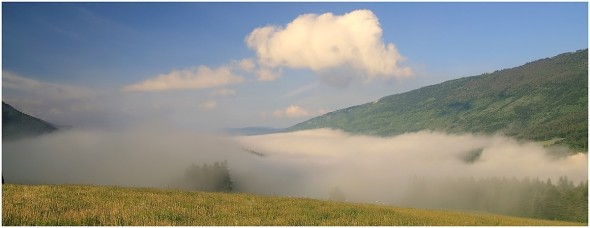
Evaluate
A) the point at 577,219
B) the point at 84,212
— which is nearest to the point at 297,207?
the point at 84,212

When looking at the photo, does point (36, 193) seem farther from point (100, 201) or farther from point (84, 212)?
point (84, 212)

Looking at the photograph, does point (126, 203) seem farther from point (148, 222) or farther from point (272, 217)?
point (272, 217)

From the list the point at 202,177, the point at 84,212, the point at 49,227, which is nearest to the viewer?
the point at 49,227

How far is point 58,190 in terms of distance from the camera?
2503 centimetres

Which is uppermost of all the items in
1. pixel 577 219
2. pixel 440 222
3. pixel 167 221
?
pixel 167 221

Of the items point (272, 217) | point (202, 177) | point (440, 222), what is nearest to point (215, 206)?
point (272, 217)

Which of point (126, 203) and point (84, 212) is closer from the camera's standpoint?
point (84, 212)

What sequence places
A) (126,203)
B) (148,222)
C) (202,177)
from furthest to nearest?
(202,177)
(126,203)
(148,222)

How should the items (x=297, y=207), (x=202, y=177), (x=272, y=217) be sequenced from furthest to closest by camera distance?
(x=202, y=177)
(x=297, y=207)
(x=272, y=217)

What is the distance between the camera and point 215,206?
74.8ft

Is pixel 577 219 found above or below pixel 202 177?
below

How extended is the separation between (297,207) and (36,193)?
494 inches

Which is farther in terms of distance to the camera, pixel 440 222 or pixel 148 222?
pixel 440 222

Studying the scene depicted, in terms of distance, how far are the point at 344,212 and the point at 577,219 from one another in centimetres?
19805
